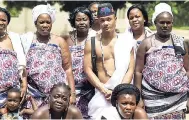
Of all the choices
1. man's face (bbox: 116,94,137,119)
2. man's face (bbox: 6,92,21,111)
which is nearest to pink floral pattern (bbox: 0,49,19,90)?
man's face (bbox: 6,92,21,111)

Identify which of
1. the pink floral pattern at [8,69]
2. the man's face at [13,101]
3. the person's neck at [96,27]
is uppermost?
the person's neck at [96,27]

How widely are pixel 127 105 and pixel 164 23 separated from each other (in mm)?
1063

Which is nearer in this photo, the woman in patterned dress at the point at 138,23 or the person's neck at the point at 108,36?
the person's neck at the point at 108,36

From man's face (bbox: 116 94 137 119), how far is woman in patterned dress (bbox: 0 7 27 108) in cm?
123

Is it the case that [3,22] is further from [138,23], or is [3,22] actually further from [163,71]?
[163,71]

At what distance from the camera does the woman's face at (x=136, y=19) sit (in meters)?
5.62

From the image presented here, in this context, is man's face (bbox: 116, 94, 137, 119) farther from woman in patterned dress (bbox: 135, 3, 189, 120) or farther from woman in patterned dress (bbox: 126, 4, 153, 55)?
woman in patterned dress (bbox: 126, 4, 153, 55)

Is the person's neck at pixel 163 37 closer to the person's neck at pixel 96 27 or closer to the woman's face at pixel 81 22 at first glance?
the woman's face at pixel 81 22

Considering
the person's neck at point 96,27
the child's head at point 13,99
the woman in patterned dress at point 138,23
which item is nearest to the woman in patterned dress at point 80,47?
the person's neck at point 96,27

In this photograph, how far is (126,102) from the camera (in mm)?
4477

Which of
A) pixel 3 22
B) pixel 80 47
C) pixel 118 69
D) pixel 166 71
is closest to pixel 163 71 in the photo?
pixel 166 71

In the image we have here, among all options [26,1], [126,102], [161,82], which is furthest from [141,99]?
[26,1]

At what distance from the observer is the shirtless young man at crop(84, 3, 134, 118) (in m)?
5.11

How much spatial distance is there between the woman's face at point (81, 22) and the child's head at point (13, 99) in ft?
3.93
